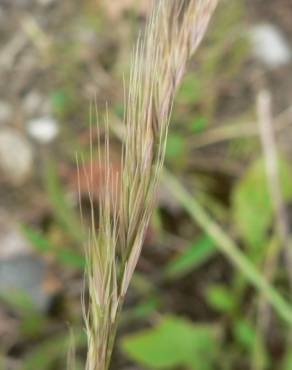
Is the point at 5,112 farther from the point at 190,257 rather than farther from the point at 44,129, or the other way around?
the point at 190,257

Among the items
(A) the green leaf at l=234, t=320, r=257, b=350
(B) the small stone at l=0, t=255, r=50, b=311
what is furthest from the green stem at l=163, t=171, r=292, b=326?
(B) the small stone at l=0, t=255, r=50, b=311

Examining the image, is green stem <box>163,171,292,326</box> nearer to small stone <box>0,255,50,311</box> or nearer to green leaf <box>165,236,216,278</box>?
green leaf <box>165,236,216,278</box>

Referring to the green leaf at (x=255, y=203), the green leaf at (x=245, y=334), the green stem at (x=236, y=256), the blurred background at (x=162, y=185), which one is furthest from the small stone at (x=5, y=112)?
the green leaf at (x=245, y=334)

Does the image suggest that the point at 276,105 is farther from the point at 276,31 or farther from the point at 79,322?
the point at 79,322

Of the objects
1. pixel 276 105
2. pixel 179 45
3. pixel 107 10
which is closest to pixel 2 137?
pixel 107 10

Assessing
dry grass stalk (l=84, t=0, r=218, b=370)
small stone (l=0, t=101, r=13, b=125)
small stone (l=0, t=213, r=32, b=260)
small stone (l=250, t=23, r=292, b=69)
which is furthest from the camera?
small stone (l=250, t=23, r=292, b=69)

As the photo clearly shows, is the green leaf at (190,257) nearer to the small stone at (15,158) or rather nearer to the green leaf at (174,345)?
the green leaf at (174,345)

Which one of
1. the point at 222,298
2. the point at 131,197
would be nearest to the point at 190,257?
the point at 222,298
